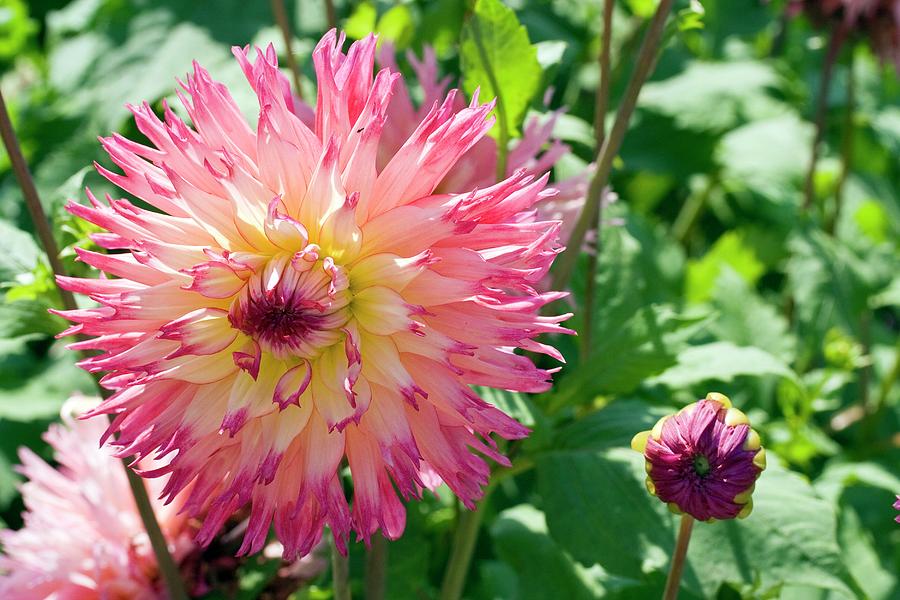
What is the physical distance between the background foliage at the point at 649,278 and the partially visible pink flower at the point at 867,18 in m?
A: 0.08

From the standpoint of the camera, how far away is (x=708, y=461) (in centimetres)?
82

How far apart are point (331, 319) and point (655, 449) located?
29cm

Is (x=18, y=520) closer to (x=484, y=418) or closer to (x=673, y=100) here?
(x=484, y=418)

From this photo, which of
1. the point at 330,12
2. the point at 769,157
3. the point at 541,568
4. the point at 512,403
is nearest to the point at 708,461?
the point at 512,403

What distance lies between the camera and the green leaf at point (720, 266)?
181 centimetres

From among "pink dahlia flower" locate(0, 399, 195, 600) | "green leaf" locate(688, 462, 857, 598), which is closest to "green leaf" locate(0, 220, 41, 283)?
"pink dahlia flower" locate(0, 399, 195, 600)

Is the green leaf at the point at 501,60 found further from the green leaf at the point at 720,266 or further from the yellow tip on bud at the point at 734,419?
the green leaf at the point at 720,266

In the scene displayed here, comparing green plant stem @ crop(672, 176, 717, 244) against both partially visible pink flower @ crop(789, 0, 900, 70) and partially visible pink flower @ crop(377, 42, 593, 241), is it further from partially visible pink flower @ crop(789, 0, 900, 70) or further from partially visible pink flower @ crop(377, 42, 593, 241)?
partially visible pink flower @ crop(377, 42, 593, 241)

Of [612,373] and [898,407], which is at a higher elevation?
[612,373]

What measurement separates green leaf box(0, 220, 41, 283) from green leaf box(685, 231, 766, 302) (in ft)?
3.67

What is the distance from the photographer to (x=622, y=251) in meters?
1.39

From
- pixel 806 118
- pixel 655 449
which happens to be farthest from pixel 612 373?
pixel 806 118

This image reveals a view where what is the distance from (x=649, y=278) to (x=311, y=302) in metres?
0.97

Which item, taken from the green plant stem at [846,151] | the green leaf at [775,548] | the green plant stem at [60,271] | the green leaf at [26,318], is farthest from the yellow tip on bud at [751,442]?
the green plant stem at [846,151]
